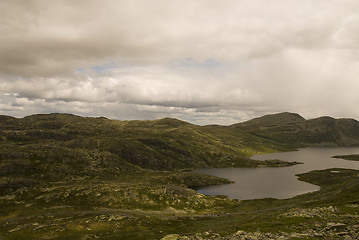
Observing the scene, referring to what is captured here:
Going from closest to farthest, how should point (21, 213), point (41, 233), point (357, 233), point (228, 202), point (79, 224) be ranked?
point (357, 233), point (41, 233), point (79, 224), point (21, 213), point (228, 202)

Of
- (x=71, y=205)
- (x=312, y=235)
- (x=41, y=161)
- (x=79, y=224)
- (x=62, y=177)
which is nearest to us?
(x=312, y=235)

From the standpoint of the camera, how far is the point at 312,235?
46500mm

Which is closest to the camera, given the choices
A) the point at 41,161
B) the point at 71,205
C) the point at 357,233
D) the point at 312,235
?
the point at 357,233

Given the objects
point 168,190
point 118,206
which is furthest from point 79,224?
point 168,190

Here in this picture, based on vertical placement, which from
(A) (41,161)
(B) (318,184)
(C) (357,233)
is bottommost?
(B) (318,184)

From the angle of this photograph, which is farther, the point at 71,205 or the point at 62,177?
the point at 62,177

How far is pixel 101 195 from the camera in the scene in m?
134

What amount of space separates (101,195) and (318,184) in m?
171

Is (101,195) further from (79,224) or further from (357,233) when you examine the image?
(357,233)

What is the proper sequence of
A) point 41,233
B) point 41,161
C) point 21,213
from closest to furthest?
point 41,233 < point 21,213 < point 41,161

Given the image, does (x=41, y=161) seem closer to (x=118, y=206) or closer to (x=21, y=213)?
(x=21, y=213)

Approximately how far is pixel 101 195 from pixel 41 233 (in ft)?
157

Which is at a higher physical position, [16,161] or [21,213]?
[16,161]

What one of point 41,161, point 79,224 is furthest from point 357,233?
point 41,161
